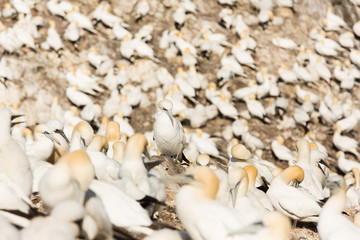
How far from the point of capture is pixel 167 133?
31.4 feet

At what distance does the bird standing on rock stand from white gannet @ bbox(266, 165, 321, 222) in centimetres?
234

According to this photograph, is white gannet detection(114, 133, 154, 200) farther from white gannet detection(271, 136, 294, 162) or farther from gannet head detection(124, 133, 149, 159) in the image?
white gannet detection(271, 136, 294, 162)

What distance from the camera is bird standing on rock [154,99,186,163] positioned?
378 inches

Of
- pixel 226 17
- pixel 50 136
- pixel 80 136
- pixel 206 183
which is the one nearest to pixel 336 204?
pixel 206 183

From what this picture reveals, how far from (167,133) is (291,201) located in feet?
8.79

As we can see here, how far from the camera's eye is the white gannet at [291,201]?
7.50 m

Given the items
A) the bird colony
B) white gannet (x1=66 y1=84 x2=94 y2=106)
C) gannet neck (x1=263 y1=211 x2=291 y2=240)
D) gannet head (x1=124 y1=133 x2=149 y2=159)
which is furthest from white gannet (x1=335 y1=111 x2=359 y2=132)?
gannet neck (x1=263 y1=211 x2=291 y2=240)

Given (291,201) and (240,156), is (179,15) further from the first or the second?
(291,201)

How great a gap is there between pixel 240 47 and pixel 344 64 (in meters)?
3.68

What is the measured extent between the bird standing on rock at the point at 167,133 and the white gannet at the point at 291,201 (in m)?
2.34

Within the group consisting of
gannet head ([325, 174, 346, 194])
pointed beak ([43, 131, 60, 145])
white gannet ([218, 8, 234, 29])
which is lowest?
white gannet ([218, 8, 234, 29])

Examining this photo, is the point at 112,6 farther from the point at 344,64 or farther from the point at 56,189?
the point at 56,189

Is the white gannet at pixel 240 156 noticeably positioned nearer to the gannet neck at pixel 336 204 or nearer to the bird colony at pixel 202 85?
the bird colony at pixel 202 85

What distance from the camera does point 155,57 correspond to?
61.3 ft
